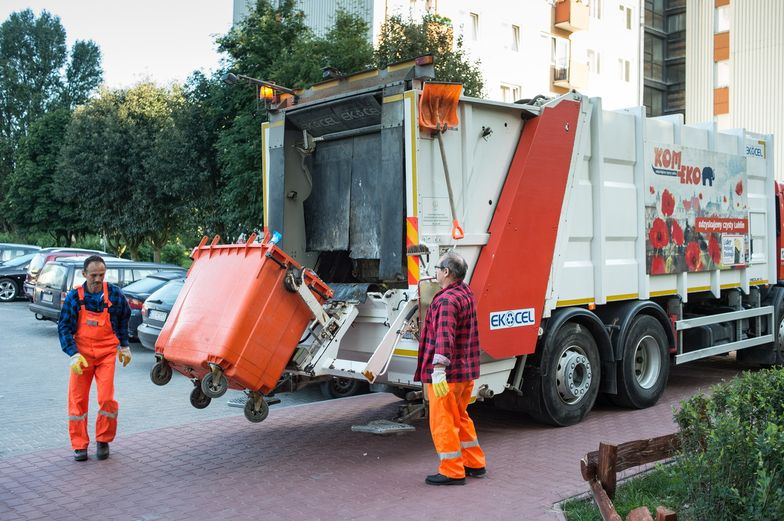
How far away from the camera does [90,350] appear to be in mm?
6336

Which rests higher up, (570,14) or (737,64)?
(570,14)

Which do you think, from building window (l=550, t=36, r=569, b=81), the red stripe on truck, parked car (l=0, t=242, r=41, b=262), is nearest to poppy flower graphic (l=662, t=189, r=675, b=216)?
the red stripe on truck

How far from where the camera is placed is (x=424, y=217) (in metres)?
6.20

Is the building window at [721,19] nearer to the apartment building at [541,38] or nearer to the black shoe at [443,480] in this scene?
the apartment building at [541,38]

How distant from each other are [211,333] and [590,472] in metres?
2.85

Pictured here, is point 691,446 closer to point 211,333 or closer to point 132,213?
point 211,333

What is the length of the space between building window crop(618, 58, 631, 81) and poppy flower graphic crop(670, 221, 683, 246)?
97.4 feet

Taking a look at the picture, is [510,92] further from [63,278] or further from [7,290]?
[63,278]

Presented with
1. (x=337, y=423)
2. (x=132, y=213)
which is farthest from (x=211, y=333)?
(x=132, y=213)

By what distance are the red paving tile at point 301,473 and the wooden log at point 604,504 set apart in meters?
0.83

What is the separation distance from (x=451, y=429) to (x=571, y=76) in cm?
2919

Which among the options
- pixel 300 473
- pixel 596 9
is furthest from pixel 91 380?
pixel 596 9

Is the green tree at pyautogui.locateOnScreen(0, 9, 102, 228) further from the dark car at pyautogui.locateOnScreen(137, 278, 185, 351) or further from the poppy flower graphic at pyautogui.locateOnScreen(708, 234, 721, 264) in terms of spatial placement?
the poppy flower graphic at pyautogui.locateOnScreen(708, 234, 721, 264)

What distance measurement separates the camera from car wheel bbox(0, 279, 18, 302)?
71.5 ft
